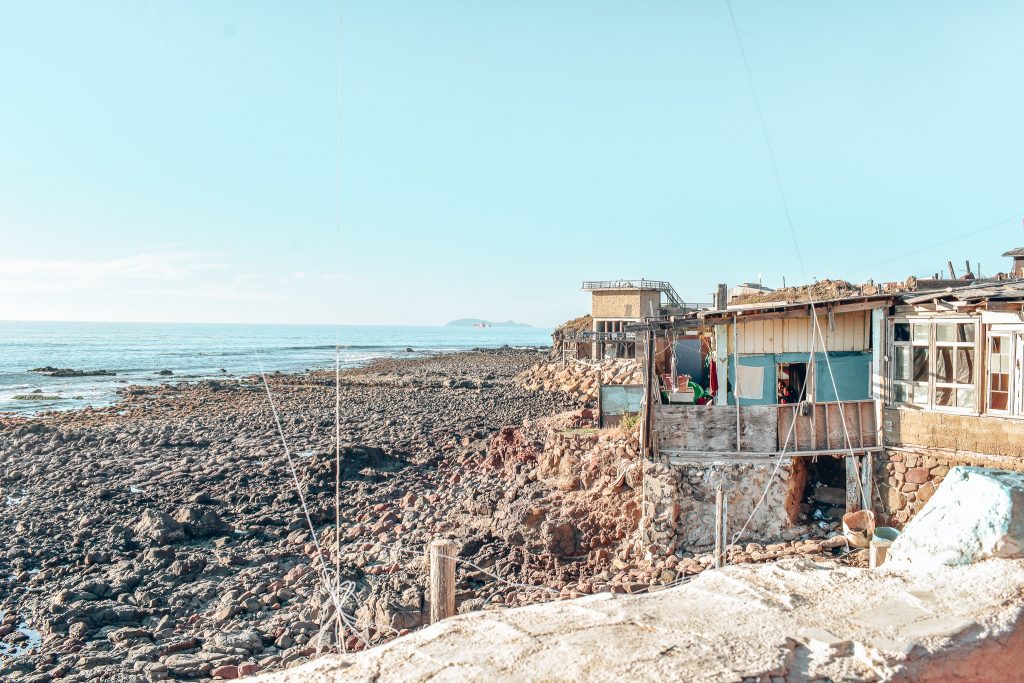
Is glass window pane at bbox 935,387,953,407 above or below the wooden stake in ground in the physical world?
above

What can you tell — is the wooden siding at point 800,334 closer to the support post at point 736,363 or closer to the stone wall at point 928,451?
the support post at point 736,363

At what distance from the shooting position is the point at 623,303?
5116cm

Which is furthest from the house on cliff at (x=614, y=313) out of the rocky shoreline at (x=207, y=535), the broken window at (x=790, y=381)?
the broken window at (x=790, y=381)

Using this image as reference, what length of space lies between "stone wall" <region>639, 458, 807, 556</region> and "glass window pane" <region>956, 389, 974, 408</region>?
299 centimetres

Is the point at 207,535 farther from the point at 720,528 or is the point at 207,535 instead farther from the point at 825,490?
the point at 825,490

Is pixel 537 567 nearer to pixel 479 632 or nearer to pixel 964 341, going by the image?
pixel 479 632

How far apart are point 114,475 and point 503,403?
19.2 m

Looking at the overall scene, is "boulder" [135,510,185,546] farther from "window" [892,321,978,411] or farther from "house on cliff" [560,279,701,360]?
"house on cliff" [560,279,701,360]

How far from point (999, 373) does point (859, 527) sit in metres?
3.48

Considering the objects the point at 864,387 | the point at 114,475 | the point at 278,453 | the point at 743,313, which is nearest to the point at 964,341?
the point at 864,387

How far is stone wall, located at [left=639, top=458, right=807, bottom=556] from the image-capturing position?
39.2 ft

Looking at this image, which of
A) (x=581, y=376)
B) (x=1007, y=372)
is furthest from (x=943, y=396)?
(x=581, y=376)

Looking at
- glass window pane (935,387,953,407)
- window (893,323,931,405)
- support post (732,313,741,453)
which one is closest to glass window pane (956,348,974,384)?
glass window pane (935,387,953,407)

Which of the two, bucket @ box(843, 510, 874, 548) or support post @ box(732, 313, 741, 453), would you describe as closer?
bucket @ box(843, 510, 874, 548)
